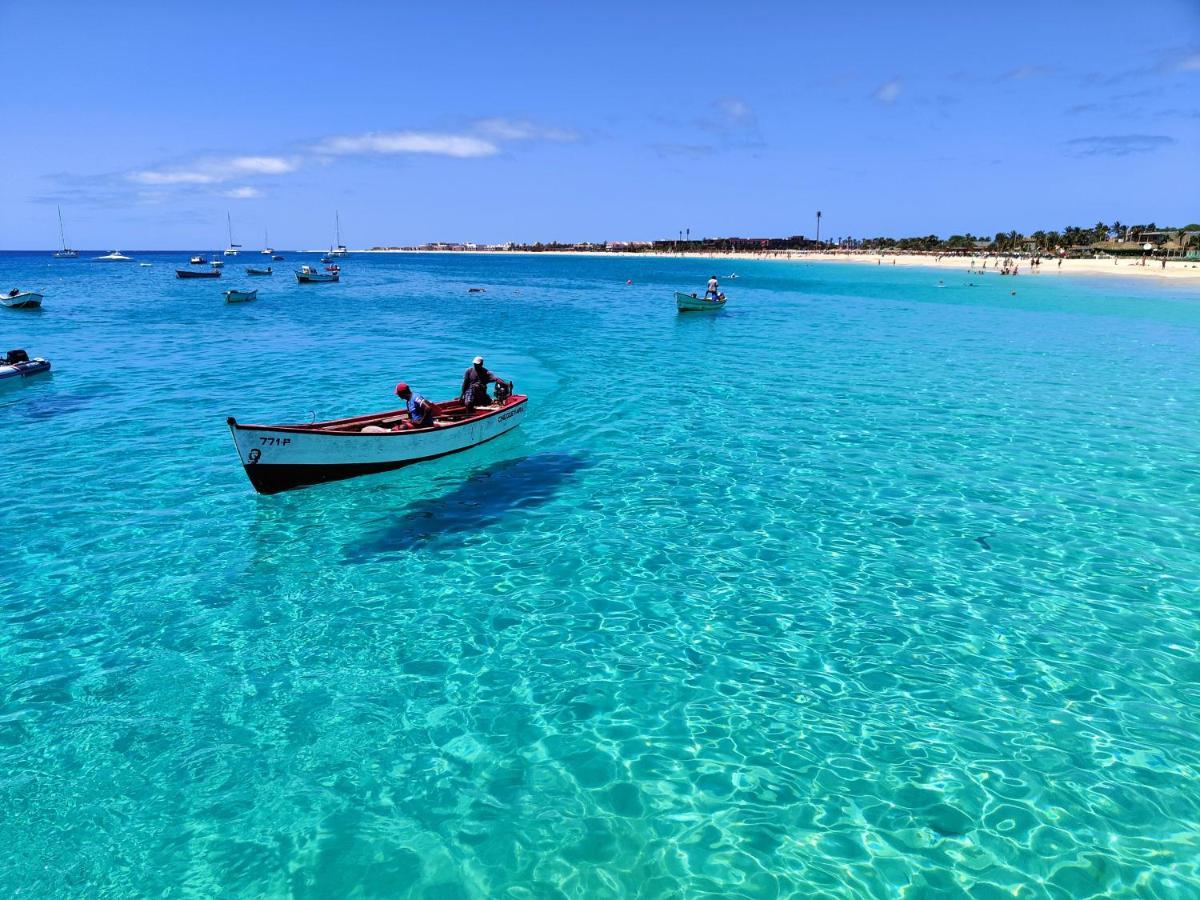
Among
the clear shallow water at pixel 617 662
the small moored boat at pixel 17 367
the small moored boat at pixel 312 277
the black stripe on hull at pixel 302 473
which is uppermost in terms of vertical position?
the small moored boat at pixel 312 277

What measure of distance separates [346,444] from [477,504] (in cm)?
362

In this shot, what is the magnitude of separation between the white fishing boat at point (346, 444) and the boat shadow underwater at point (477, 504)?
1.38 meters

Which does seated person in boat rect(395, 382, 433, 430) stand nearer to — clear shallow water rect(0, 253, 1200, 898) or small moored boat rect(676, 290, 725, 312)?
clear shallow water rect(0, 253, 1200, 898)

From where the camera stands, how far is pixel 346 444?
16.2 metres

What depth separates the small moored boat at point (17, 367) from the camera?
27.3 m

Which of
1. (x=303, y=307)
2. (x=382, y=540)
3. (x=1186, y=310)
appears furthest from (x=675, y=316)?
(x=382, y=540)

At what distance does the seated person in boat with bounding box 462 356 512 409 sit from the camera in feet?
66.9

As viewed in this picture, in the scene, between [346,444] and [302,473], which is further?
[346,444]

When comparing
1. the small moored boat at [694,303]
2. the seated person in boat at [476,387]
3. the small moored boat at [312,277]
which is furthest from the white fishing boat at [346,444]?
the small moored boat at [312,277]

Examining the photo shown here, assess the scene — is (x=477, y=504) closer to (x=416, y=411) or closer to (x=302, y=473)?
(x=416, y=411)

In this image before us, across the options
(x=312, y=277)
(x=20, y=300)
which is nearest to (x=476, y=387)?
(x=20, y=300)

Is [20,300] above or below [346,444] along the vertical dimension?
above

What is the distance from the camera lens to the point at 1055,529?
46.0ft

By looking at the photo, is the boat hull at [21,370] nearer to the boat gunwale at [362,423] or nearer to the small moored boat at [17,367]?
the small moored boat at [17,367]
